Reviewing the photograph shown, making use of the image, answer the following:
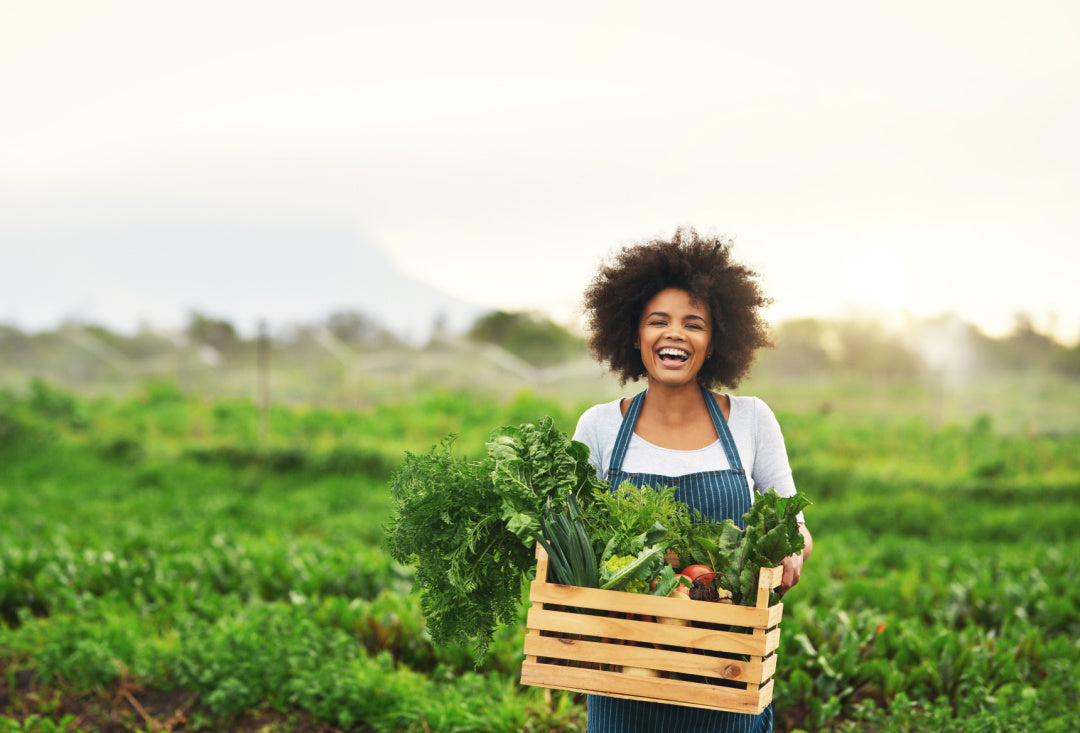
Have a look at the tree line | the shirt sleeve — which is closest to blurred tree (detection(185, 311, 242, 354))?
the tree line

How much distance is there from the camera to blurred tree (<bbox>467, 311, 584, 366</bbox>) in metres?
20.7

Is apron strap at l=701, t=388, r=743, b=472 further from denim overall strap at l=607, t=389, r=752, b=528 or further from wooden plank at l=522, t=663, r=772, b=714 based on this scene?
wooden plank at l=522, t=663, r=772, b=714

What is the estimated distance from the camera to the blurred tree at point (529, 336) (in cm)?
2072

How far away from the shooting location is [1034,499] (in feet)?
42.6

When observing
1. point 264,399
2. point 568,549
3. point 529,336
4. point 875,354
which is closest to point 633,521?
point 568,549

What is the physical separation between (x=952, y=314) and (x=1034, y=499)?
24.6ft

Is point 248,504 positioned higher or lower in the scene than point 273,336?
lower

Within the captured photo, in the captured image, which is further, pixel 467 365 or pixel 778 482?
pixel 467 365

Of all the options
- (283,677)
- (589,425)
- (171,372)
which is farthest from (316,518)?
(171,372)

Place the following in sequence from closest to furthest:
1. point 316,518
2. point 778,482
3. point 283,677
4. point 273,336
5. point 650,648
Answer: point 650,648, point 778,482, point 283,677, point 316,518, point 273,336

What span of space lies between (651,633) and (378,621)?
11.4 ft

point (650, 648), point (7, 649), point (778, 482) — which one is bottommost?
point (7, 649)

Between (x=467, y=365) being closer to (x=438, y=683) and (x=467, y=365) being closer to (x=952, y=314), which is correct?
(x=952, y=314)

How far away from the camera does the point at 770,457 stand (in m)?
3.11
